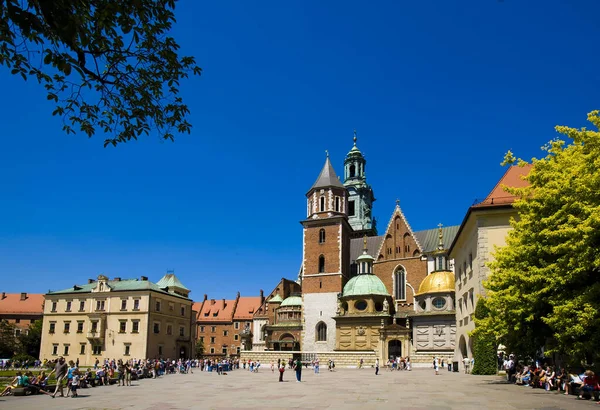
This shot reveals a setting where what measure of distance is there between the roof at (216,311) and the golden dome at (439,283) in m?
45.0

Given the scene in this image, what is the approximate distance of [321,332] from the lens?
60.7 metres

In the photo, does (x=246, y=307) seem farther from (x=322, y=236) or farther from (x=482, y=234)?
(x=482, y=234)

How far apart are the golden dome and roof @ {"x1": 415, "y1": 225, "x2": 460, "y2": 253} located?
1010cm

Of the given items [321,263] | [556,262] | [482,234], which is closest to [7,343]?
[321,263]

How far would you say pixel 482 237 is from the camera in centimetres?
2931

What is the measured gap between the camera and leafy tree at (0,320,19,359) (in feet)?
204

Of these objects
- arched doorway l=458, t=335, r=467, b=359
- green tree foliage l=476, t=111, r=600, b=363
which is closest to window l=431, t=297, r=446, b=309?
arched doorway l=458, t=335, r=467, b=359

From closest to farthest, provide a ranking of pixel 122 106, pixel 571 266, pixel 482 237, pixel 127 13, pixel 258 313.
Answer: pixel 127 13, pixel 122 106, pixel 571 266, pixel 482 237, pixel 258 313

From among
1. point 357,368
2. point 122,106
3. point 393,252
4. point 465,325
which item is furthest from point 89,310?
point 122,106

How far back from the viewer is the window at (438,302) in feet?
173

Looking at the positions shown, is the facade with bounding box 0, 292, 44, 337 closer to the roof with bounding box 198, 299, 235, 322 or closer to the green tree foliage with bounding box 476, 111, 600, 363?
the roof with bounding box 198, 299, 235, 322

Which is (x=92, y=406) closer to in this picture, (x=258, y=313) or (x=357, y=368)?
(x=357, y=368)

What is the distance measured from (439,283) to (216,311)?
4948cm

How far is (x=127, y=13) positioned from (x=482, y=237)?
83.0 feet
